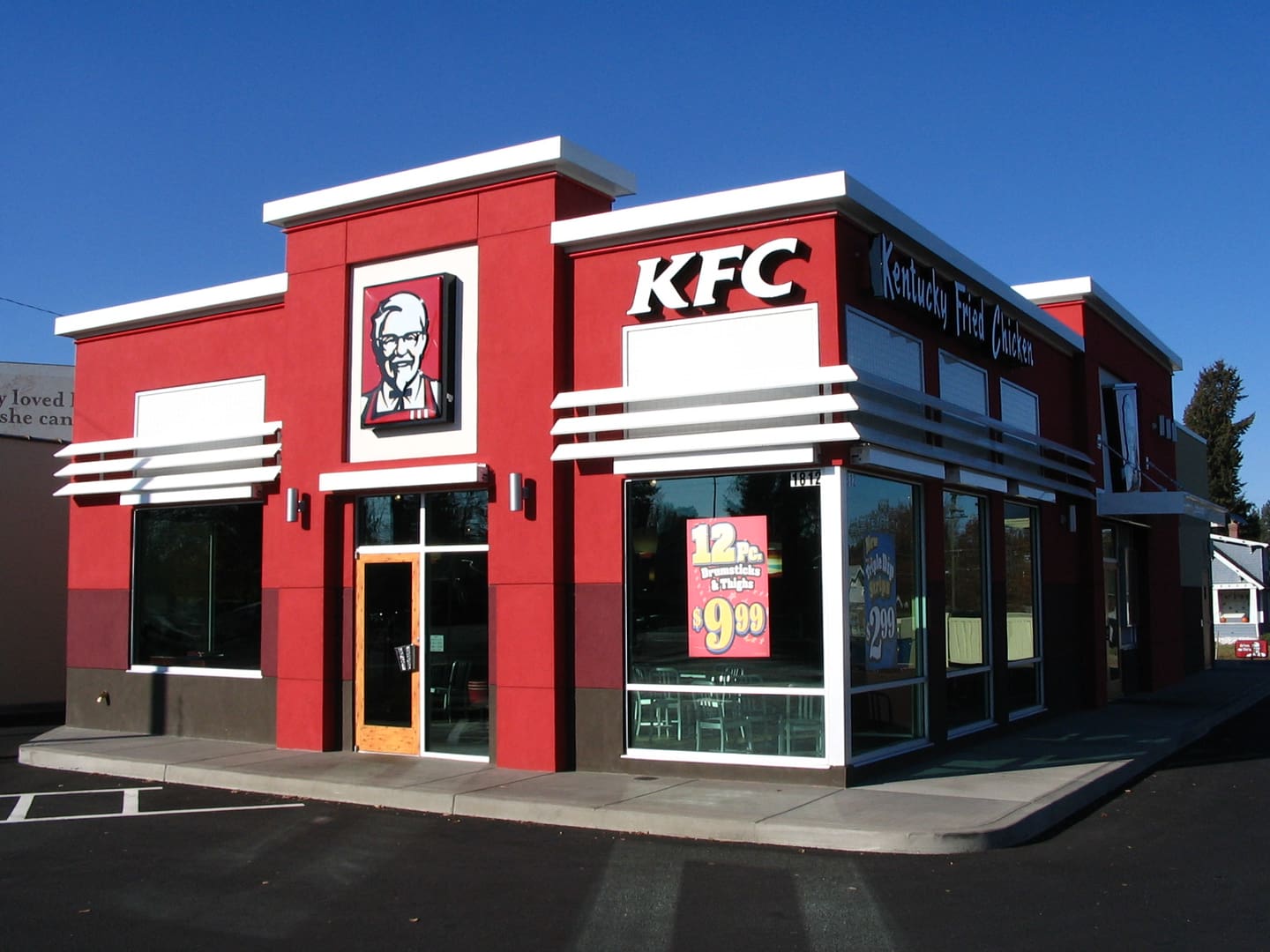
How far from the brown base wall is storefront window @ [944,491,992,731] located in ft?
27.4

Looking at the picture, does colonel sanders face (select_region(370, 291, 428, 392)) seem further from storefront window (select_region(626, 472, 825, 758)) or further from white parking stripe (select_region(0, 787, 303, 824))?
white parking stripe (select_region(0, 787, 303, 824))

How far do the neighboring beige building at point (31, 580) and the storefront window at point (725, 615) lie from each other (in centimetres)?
1300

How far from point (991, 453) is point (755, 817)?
760 centimetres

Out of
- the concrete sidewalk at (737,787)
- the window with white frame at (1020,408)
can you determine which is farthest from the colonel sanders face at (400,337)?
the window with white frame at (1020,408)

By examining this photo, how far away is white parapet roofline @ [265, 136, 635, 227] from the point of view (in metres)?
13.2

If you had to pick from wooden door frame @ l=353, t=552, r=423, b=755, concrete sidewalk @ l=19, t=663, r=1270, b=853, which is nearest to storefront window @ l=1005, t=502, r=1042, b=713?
concrete sidewalk @ l=19, t=663, r=1270, b=853

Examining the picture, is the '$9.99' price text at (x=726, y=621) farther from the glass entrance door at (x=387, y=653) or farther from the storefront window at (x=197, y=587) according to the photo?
the storefront window at (x=197, y=587)

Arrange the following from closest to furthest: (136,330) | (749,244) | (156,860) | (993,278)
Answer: (156,860)
(749,244)
(993,278)
(136,330)

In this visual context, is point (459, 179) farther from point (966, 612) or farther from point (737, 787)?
point (966, 612)

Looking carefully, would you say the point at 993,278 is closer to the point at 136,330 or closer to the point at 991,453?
the point at 991,453

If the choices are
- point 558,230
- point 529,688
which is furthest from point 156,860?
point 558,230

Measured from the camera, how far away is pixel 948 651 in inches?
566

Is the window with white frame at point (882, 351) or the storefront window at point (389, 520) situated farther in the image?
the storefront window at point (389, 520)

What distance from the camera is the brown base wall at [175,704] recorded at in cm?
1517
